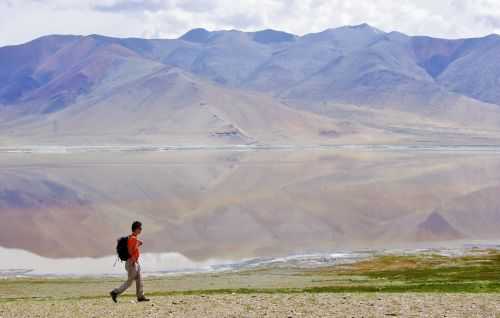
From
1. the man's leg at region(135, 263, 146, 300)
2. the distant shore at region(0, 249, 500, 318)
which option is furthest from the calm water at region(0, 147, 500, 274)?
the man's leg at region(135, 263, 146, 300)

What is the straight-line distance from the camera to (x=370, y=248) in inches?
1411

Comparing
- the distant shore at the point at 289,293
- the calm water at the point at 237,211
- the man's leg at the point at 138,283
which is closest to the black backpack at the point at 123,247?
the man's leg at the point at 138,283

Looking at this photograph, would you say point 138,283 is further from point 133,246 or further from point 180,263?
point 180,263

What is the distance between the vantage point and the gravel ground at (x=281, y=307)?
44.0 feet

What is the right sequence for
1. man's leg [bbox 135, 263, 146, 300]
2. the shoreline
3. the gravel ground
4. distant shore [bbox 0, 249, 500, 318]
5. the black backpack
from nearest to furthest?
1. the gravel ground
2. distant shore [bbox 0, 249, 500, 318]
3. the black backpack
4. man's leg [bbox 135, 263, 146, 300]
5. the shoreline

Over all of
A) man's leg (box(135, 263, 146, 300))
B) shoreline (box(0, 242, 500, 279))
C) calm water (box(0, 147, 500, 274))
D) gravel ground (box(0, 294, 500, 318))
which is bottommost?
gravel ground (box(0, 294, 500, 318))

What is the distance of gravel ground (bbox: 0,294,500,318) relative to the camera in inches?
528

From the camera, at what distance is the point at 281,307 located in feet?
45.9

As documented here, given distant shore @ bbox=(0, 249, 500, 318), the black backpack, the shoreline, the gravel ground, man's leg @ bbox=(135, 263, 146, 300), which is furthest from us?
the shoreline

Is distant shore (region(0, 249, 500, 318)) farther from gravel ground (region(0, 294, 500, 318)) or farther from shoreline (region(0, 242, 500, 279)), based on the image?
shoreline (region(0, 242, 500, 279))

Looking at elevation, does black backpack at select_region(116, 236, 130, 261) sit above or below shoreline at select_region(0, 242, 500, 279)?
below

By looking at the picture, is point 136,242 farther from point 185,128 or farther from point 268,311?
point 185,128

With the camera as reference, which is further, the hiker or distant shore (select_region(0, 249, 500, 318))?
the hiker

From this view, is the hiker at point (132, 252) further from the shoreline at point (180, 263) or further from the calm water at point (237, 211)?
the calm water at point (237, 211)
